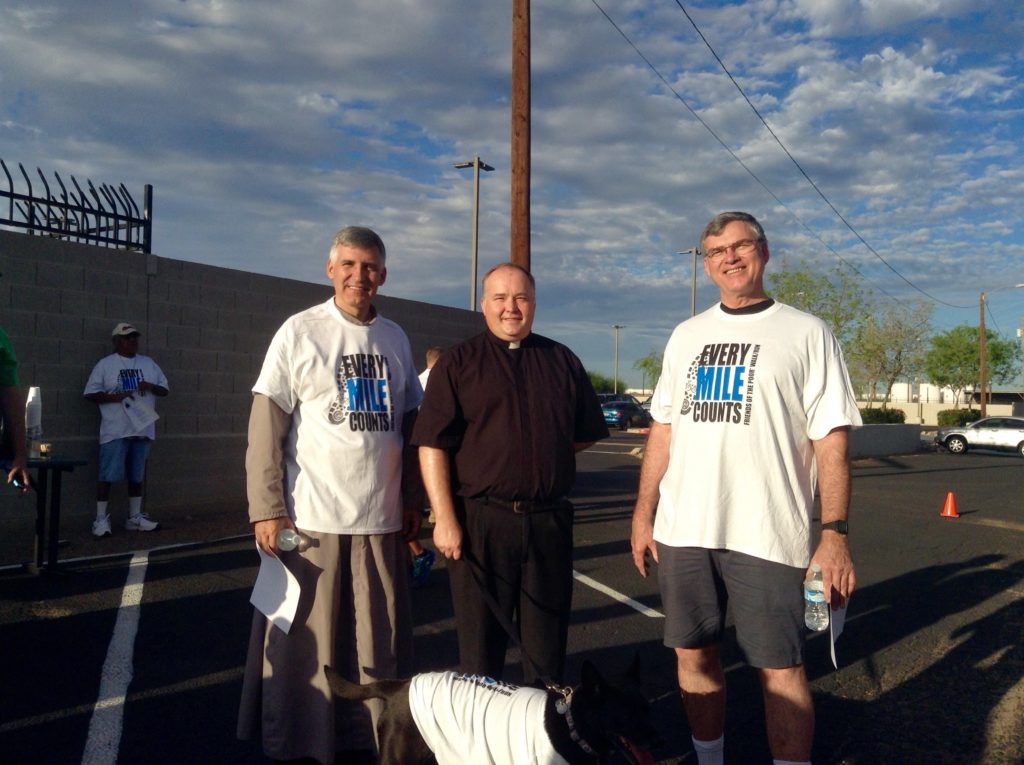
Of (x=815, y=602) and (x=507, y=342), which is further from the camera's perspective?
(x=507, y=342)

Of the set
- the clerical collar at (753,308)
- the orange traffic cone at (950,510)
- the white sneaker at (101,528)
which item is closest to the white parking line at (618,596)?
the clerical collar at (753,308)

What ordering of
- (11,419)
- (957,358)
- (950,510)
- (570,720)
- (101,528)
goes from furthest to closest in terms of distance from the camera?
(957,358)
(950,510)
(101,528)
(11,419)
(570,720)

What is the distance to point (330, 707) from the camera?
317 cm

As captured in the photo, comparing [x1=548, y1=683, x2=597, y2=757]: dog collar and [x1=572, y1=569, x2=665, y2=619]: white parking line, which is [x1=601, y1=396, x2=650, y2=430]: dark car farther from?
[x1=548, y1=683, x2=597, y2=757]: dog collar

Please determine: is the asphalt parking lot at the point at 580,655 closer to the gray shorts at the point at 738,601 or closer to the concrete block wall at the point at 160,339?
the gray shorts at the point at 738,601

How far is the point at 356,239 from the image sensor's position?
3.26 meters

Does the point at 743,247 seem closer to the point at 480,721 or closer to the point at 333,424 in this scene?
the point at 333,424

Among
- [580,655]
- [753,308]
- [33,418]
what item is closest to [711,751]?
[753,308]

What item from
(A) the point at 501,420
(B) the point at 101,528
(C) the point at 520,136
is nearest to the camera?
(A) the point at 501,420

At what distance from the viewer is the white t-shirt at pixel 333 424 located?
3201 mm

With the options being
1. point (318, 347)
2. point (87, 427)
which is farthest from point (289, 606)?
point (87, 427)

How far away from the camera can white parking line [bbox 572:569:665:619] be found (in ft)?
19.7

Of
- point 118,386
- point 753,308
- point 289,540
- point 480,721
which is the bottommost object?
point 480,721

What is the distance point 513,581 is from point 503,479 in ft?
1.26
